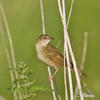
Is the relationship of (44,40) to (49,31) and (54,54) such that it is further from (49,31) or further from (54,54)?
(49,31)

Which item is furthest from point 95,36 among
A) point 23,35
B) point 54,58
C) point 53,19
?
point 54,58

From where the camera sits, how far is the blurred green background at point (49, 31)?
6.92m

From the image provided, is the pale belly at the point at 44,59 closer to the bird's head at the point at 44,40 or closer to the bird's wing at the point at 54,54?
the bird's wing at the point at 54,54

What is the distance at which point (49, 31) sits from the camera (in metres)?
7.62

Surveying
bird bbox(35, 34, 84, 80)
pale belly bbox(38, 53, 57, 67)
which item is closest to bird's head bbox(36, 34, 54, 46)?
bird bbox(35, 34, 84, 80)

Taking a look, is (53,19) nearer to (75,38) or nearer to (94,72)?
(75,38)

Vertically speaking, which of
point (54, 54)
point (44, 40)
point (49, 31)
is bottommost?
point (49, 31)

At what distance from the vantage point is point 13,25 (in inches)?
312

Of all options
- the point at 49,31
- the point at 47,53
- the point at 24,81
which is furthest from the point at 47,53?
the point at 49,31

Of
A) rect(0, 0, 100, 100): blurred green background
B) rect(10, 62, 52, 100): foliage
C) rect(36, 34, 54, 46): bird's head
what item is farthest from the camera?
rect(0, 0, 100, 100): blurred green background

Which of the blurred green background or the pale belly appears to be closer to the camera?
the pale belly

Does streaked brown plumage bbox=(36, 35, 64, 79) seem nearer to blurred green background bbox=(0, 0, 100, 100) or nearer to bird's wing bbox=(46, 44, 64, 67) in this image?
bird's wing bbox=(46, 44, 64, 67)

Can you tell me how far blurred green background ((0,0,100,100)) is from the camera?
22.7 ft

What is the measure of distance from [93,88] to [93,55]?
1.21m
